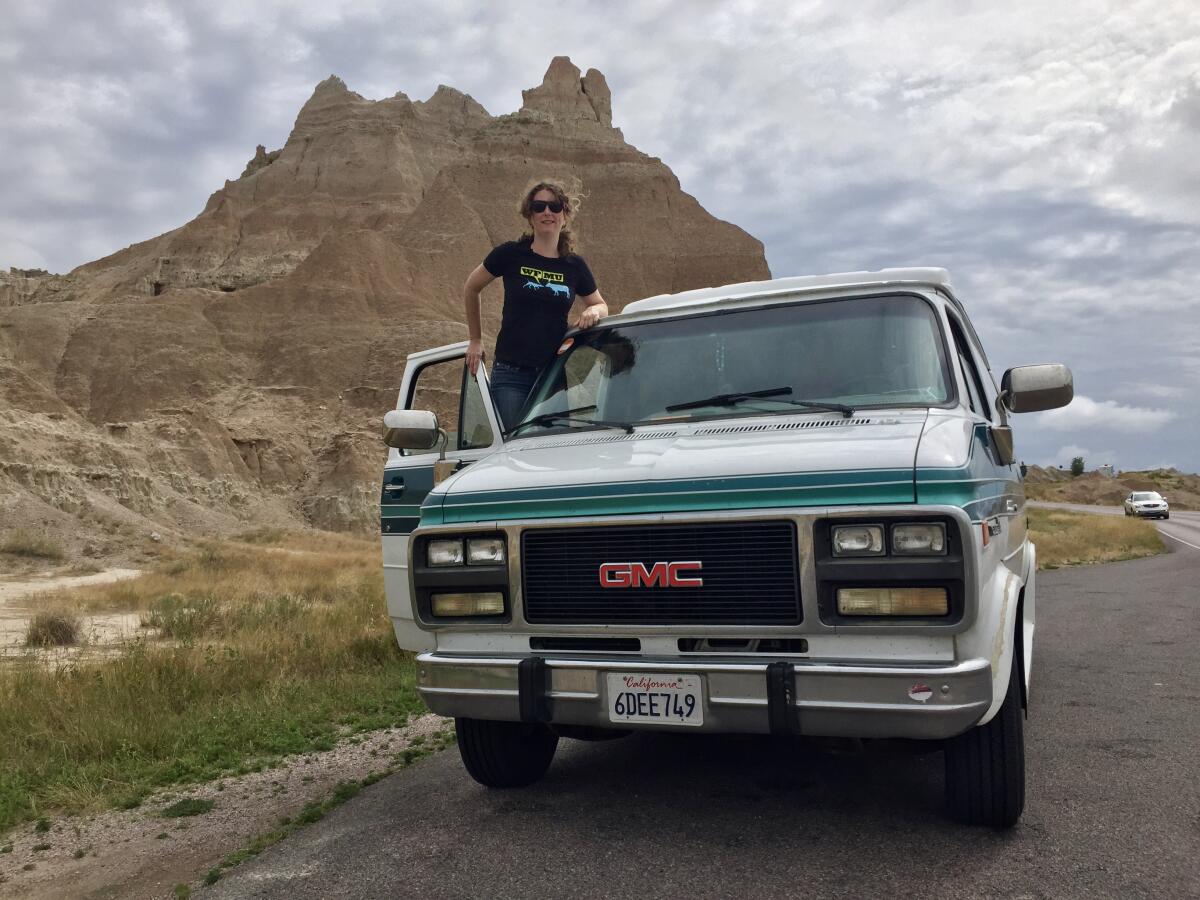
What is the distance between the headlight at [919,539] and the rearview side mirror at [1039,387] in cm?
168

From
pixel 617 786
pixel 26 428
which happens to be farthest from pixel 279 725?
pixel 26 428

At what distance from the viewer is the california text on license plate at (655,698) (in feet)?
11.7

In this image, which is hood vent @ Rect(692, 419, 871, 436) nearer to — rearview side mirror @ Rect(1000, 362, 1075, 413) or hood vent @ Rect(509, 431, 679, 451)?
hood vent @ Rect(509, 431, 679, 451)

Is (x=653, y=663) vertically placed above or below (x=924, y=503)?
below

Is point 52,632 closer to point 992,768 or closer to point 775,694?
point 775,694

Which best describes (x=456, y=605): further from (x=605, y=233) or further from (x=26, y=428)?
(x=605, y=233)

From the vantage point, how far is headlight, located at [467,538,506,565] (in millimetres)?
3961

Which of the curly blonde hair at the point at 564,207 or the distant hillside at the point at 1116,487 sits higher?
the curly blonde hair at the point at 564,207

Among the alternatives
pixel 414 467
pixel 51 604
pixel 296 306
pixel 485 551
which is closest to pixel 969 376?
pixel 485 551

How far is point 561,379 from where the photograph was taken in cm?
518

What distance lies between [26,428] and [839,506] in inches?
1396

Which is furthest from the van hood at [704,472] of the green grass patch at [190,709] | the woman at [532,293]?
the green grass patch at [190,709]

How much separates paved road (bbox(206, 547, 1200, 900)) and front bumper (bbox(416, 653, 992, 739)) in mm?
504

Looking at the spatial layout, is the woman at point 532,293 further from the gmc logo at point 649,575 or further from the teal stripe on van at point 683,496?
the gmc logo at point 649,575
